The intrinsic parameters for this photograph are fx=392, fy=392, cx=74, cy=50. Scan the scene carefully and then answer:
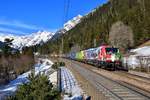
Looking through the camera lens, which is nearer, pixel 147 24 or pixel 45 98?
pixel 45 98

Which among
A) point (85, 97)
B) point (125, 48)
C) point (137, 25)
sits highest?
point (137, 25)

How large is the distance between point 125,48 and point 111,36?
10.8 meters

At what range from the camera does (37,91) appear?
1445cm

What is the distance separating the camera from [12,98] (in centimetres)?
1405

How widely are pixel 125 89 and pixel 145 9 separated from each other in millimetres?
85464

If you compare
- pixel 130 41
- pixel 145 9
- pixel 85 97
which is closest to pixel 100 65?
pixel 85 97

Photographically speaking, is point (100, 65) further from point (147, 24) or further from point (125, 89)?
point (147, 24)

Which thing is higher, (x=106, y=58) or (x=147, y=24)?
(x=147, y=24)

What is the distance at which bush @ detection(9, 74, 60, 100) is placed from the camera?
14.2 meters

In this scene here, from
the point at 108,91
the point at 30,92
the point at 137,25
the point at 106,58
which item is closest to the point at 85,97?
the point at 108,91

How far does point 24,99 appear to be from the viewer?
1399 cm

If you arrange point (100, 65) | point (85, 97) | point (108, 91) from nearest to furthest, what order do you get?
1. point (85, 97)
2. point (108, 91)
3. point (100, 65)

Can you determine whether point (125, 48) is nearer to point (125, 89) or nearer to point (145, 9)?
point (145, 9)

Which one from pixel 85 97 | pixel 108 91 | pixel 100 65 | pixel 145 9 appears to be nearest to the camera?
pixel 85 97
